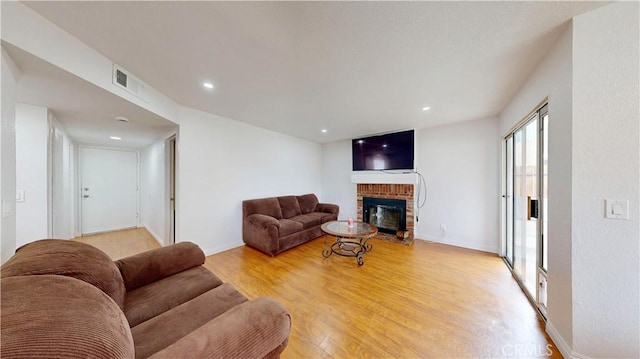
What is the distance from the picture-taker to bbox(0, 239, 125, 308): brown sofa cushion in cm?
91

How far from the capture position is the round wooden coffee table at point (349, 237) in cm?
285

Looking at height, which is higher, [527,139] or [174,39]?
[174,39]

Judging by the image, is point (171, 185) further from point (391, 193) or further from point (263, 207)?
point (391, 193)

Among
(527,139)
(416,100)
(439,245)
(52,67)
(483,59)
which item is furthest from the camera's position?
(439,245)

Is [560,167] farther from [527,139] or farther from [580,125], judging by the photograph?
[527,139]

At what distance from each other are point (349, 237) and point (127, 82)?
298cm

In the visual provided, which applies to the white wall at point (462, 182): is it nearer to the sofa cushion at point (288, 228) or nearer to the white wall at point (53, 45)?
the sofa cushion at point (288, 228)

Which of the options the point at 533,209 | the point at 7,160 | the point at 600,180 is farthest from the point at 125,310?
the point at 533,209

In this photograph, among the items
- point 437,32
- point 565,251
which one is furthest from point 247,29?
point 565,251

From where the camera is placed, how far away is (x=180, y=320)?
44.3 inches

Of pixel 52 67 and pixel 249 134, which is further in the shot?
pixel 249 134

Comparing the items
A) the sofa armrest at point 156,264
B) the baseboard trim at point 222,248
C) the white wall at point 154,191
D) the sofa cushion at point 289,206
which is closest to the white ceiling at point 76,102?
the white wall at point 154,191

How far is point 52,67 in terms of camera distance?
4.63 ft

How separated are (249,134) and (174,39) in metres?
2.33
